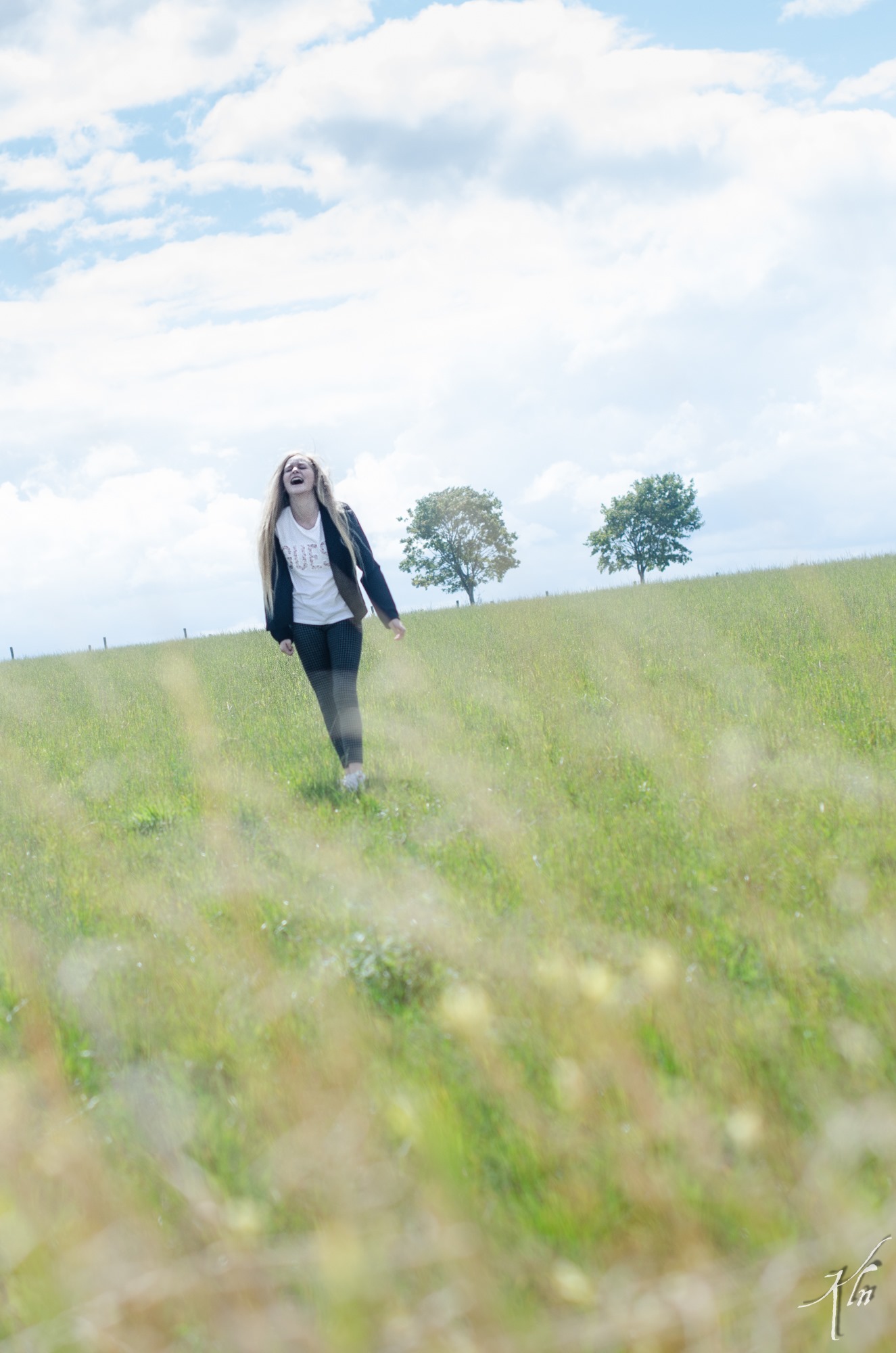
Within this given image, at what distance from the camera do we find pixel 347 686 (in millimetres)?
7836

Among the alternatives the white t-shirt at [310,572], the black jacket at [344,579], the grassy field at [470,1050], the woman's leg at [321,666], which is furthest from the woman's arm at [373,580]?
the grassy field at [470,1050]

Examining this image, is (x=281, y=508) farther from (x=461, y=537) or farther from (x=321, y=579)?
(x=461, y=537)

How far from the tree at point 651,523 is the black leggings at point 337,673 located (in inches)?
→ 2336

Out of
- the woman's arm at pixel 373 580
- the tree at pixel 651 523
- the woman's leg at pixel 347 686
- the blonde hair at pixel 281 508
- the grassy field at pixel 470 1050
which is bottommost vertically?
the grassy field at pixel 470 1050

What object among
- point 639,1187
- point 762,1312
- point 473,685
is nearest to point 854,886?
point 639,1187

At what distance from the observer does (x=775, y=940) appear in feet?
12.5

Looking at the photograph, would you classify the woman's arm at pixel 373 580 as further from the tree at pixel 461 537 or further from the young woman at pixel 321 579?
the tree at pixel 461 537

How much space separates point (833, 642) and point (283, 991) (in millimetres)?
8657

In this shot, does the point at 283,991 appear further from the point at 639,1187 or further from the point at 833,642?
the point at 833,642

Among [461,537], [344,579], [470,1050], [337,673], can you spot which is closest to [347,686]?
[337,673]

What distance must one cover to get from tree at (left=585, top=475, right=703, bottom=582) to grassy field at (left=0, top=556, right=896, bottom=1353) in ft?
194

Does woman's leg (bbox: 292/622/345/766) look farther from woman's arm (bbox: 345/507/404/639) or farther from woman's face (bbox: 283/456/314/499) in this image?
woman's face (bbox: 283/456/314/499)

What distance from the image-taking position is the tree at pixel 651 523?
213 feet

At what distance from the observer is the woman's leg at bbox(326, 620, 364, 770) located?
767cm
